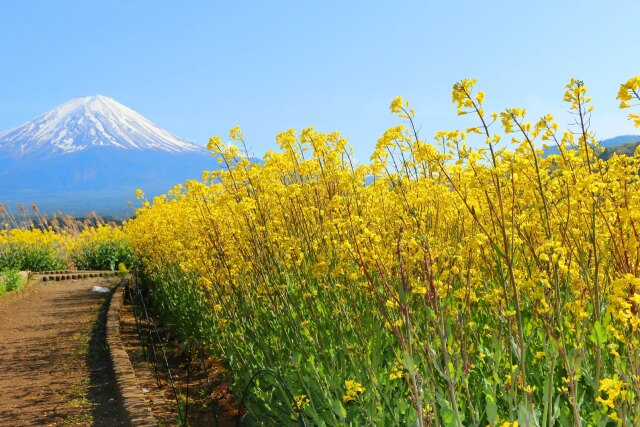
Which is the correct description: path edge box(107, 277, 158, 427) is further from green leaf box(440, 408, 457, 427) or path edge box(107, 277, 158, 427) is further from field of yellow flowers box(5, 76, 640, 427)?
green leaf box(440, 408, 457, 427)

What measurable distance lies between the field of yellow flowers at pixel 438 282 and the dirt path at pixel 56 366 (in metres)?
1.13

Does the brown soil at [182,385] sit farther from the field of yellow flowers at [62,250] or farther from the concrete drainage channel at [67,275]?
the field of yellow flowers at [62,250]

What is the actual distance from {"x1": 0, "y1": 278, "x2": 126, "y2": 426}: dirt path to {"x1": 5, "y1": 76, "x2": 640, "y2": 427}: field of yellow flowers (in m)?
1.13

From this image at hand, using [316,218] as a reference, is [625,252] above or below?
below

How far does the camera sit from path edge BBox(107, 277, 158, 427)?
14.2ft

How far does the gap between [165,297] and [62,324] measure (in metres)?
1.73

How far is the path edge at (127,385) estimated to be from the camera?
432 cm

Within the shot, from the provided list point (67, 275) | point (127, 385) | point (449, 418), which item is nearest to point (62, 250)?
point (67, 275)

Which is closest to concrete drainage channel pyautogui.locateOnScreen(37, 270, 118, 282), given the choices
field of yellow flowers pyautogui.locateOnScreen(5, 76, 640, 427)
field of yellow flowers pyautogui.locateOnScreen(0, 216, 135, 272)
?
field of yellow flowers pyautogui.locateOnScreen(0, 216, 135, 272)

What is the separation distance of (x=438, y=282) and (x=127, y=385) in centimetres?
381

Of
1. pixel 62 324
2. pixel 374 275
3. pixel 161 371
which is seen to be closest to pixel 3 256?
pixel 62 324

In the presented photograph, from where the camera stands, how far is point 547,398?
79.9 inches

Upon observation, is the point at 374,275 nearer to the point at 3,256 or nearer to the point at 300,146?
the point at 300,146

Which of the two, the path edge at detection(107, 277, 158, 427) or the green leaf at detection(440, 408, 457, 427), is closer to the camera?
the green leaf at detection(440, 408, 457, 427)
